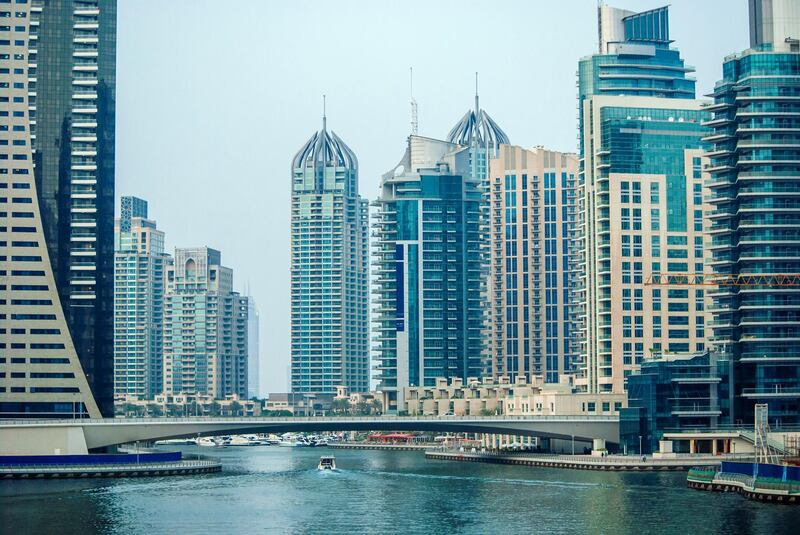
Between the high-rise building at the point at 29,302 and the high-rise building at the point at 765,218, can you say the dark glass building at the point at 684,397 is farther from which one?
the high-rise building at the point at 29,302

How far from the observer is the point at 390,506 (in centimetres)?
12862

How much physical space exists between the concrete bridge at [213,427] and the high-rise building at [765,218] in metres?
19.5

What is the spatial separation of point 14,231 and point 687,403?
90.8 m

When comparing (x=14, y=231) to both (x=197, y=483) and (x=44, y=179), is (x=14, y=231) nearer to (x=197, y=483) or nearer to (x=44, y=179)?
(x=44, y=179)

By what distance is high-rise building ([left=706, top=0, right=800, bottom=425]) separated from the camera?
560 ft

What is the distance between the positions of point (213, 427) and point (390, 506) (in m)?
54.5

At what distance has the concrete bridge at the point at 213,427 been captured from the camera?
17462 cm

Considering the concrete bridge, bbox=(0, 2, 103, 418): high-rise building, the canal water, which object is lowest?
the canal water

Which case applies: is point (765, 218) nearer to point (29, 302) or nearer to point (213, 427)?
point (213, 427)

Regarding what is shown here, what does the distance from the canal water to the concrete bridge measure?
39.9 feet

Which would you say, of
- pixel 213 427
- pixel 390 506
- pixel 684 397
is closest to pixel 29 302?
pixel 213 427

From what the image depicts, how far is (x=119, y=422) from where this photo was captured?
177 m

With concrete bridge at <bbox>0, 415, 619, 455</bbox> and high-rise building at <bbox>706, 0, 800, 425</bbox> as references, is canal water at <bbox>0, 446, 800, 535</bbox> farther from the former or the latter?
high-rise building at <bbox>706, 0, 800, 425</bbox>

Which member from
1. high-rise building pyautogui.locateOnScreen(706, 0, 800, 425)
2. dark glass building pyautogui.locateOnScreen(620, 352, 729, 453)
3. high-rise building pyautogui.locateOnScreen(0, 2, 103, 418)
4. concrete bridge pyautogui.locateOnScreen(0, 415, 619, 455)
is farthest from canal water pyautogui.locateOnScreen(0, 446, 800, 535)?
high-rise building pyautogui.locateOnScreen(0, 2, 103, 418)
